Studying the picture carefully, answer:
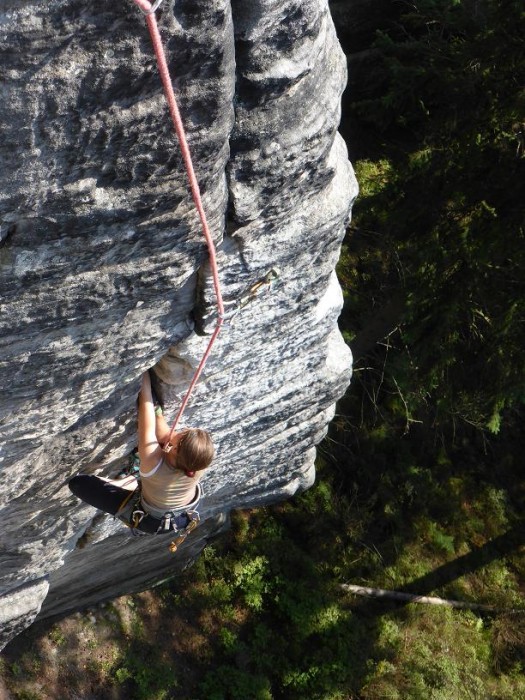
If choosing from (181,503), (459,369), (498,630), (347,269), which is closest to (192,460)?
(181,503)

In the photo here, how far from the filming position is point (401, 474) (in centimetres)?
1105

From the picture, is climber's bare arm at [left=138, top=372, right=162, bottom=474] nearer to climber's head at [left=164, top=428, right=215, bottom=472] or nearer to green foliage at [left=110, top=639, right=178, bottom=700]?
climber's head at [left=164, top=428, right=215, bottom=472]

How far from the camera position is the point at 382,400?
11.0m

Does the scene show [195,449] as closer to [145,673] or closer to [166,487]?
[166,487]

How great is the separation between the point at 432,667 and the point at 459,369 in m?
4.78

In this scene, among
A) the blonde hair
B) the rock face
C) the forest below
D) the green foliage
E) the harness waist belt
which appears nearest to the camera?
the rock face

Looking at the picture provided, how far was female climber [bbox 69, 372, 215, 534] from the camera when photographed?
391 cm

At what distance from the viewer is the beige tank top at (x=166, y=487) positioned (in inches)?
163

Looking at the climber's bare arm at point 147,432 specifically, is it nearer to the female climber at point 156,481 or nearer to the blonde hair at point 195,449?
the female climber at point 156,481

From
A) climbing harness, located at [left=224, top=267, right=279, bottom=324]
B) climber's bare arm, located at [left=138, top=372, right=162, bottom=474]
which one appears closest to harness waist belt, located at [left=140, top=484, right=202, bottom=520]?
climber's bare arm, located at [left=138, top=372, right=162, bottom=474]

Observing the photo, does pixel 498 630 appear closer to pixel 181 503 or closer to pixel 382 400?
pixel 382 400

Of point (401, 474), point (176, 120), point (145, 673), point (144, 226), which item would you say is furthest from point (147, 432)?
point (401, 474)

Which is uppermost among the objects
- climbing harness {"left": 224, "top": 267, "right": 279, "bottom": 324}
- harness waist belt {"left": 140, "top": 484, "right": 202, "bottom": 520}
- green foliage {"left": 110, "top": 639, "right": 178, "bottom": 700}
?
climbing harness {"left": 224, "top": 267, "right": 279, "bottom": 324}

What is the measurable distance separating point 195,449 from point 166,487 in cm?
54
